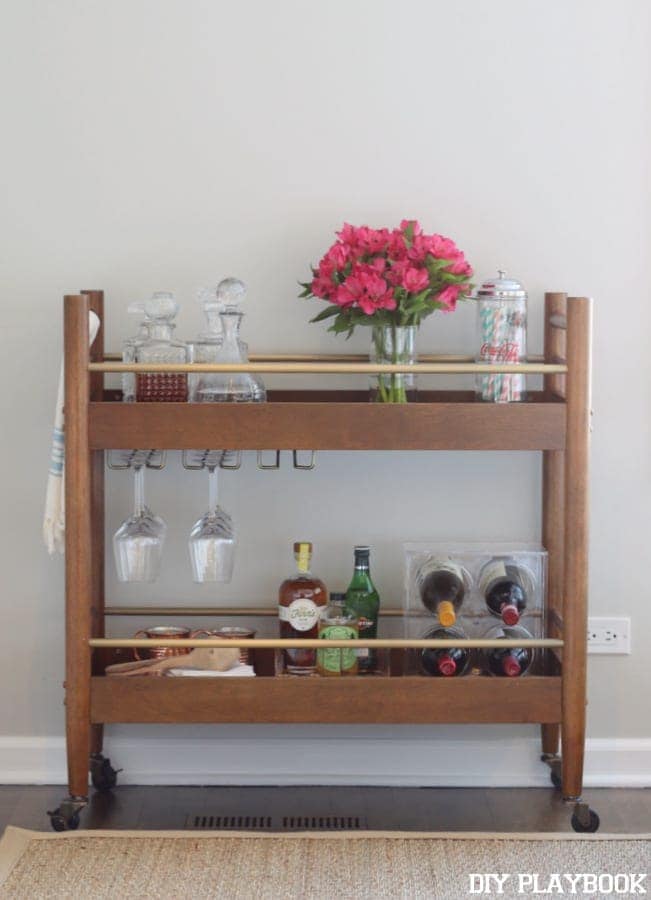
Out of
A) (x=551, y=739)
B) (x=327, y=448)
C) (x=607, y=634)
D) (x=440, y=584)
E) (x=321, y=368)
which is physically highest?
(x=321, y=368)

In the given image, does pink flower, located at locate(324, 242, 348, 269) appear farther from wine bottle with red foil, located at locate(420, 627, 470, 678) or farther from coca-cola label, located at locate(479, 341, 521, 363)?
wine bottle with red foil, located at locate(420, 627, 470, 678)

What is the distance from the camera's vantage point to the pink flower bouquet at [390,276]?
2291mm

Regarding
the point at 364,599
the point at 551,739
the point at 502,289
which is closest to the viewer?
the point at 502,289

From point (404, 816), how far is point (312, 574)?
51 cm

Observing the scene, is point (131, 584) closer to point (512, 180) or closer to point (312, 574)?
point (312, 574)

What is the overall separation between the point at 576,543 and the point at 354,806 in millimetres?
720

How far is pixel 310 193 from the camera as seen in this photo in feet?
8.46

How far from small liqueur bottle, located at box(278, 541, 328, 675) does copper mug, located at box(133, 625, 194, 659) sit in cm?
20

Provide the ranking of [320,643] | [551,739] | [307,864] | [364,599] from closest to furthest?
[307,864] → [320,643] → [364,599] → [551,739]

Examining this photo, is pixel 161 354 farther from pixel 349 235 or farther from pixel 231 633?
pixel 231 633

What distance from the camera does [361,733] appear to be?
268 cm

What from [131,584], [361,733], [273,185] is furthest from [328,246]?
[361,733]

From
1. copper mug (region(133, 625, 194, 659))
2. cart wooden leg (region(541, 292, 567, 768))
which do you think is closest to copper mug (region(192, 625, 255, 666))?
copper mug (region(133, 625, 194, 659))

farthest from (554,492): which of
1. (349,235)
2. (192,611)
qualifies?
(192,611)
